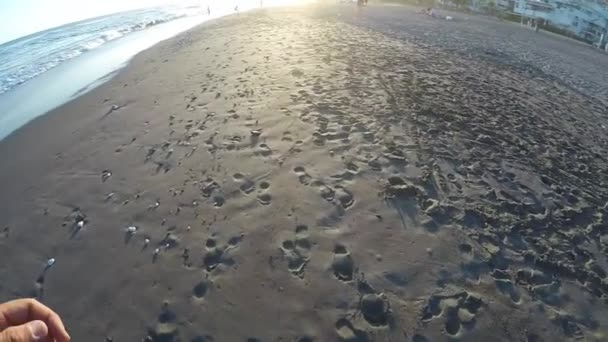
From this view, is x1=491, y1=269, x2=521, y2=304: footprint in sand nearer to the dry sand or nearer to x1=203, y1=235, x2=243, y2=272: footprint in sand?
the dry sand

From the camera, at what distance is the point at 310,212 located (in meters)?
7.13

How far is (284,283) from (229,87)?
28.1 ft

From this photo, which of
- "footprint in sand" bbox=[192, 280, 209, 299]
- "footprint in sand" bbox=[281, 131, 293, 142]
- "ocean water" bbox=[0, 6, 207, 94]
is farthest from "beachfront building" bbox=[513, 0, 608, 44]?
"footprint in sand" bbox=[192, 280, 209, 299]

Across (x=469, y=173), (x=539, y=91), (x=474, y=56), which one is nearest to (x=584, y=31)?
(x=474, y=56)

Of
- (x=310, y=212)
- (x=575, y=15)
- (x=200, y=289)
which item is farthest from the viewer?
(x=575, y=15)

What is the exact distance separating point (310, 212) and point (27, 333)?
5269 mm

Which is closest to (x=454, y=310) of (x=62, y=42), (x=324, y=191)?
(x=324, y=191)

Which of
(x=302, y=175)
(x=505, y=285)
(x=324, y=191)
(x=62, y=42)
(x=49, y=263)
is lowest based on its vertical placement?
(x=505, y=285)

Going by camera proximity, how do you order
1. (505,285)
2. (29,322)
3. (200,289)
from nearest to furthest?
(29,322)
(200,289)
(505,285)

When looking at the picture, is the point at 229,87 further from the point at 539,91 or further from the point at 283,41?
the point at 539,91

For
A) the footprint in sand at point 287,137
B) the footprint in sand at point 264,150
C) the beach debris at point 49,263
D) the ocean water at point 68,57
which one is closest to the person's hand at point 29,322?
the beach debris at point 49,263

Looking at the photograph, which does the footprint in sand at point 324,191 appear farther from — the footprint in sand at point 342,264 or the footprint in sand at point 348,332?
the footprint in sand at point 348,332

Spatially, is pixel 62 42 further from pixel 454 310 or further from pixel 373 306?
pixel 454 310

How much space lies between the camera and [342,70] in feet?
47.2
